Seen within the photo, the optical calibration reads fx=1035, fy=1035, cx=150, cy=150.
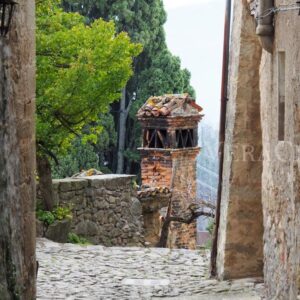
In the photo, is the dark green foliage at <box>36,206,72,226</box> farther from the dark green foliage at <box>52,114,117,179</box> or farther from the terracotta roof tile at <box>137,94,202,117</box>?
the dark green foliage at <box>52,114,117,179</box>

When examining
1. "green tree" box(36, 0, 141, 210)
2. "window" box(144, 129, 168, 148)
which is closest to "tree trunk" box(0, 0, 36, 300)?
"green tree" box(36, 0, 141, 210)

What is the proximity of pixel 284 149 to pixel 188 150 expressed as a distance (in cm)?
1725

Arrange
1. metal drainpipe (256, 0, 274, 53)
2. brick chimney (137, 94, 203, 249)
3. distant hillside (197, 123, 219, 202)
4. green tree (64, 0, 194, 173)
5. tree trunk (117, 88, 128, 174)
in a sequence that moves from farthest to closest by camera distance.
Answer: distant hillside (197, 123, 219, 202), tree trunk (117, 88, 128, 174), green tree (64, 0, 194, 173), brick chimney (137, 94, 203, 249), metal drainpipe (256, 0, 274, 53)

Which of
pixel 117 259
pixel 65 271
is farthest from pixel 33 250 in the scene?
pixel 117 259

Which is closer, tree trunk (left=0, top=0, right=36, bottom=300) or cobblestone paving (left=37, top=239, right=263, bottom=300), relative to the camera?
tree trunk (left=0, top=0, right=36, bottom=300)

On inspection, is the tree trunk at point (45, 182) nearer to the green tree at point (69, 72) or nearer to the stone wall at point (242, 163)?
the green tree at point (69, 72)

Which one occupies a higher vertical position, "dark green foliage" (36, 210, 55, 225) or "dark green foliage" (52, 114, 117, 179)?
"dark green foliage" (52, 114, 117, 179)

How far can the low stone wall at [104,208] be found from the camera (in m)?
17.6

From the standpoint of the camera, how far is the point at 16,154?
877 centimetres

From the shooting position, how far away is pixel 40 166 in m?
17.2

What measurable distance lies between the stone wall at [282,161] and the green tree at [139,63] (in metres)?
25.3

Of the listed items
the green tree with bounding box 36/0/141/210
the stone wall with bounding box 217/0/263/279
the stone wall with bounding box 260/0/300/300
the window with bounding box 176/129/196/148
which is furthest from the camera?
the window with bounding box 176/129/196/148

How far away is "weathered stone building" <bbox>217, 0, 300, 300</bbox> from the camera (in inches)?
333

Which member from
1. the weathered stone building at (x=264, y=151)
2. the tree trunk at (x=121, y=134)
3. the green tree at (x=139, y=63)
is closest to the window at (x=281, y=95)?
the weathered stone building at (x=264, y=151)
